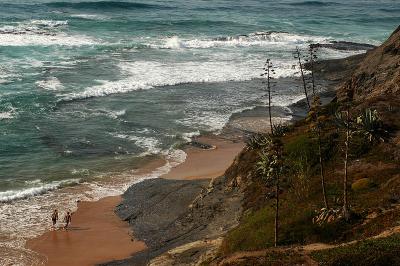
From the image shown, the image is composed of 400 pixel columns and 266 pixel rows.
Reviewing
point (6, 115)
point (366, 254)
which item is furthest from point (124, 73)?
point (366, 254)

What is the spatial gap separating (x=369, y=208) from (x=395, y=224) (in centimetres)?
210

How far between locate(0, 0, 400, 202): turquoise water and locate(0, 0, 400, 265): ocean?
0.14 metres

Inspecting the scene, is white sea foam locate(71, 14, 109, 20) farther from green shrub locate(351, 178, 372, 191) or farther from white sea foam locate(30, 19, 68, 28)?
green shrub locate(351, 178, 372, 191)

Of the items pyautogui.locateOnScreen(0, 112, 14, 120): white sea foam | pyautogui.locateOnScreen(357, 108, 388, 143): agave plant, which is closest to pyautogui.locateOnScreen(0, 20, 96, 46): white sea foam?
pyautogui.locateOnScreen(0, 112, 14, 120): white sea foam

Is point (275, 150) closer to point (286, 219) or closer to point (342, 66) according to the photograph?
point (286, 219)

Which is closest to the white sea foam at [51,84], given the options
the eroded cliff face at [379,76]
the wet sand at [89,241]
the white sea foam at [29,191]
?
the white sea foam at [29,191]

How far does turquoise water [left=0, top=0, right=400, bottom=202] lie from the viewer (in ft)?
118

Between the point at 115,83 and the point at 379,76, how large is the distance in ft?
89.4

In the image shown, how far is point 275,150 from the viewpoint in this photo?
1803 cm

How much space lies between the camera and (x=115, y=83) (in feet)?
175

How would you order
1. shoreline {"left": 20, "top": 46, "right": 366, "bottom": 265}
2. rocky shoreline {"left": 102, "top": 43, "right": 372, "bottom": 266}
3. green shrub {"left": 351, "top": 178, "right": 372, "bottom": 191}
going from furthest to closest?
shoreline {"left": 20, "top": 46, "right": 366, "bottom": 265} < rocky shoreline {"left": 102, "top": 43, "right": 372, "bottom": 266} < green shrub {"left": 351, "top": 178, "right": 372, "bottom": 191}

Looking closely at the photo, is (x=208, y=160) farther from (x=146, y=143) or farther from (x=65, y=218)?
(x=65, y=218)

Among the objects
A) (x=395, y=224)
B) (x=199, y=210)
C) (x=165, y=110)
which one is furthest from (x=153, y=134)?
(x=395, y=224)

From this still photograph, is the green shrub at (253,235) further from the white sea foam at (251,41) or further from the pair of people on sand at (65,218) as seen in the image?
the white sea foam at (251,41)
